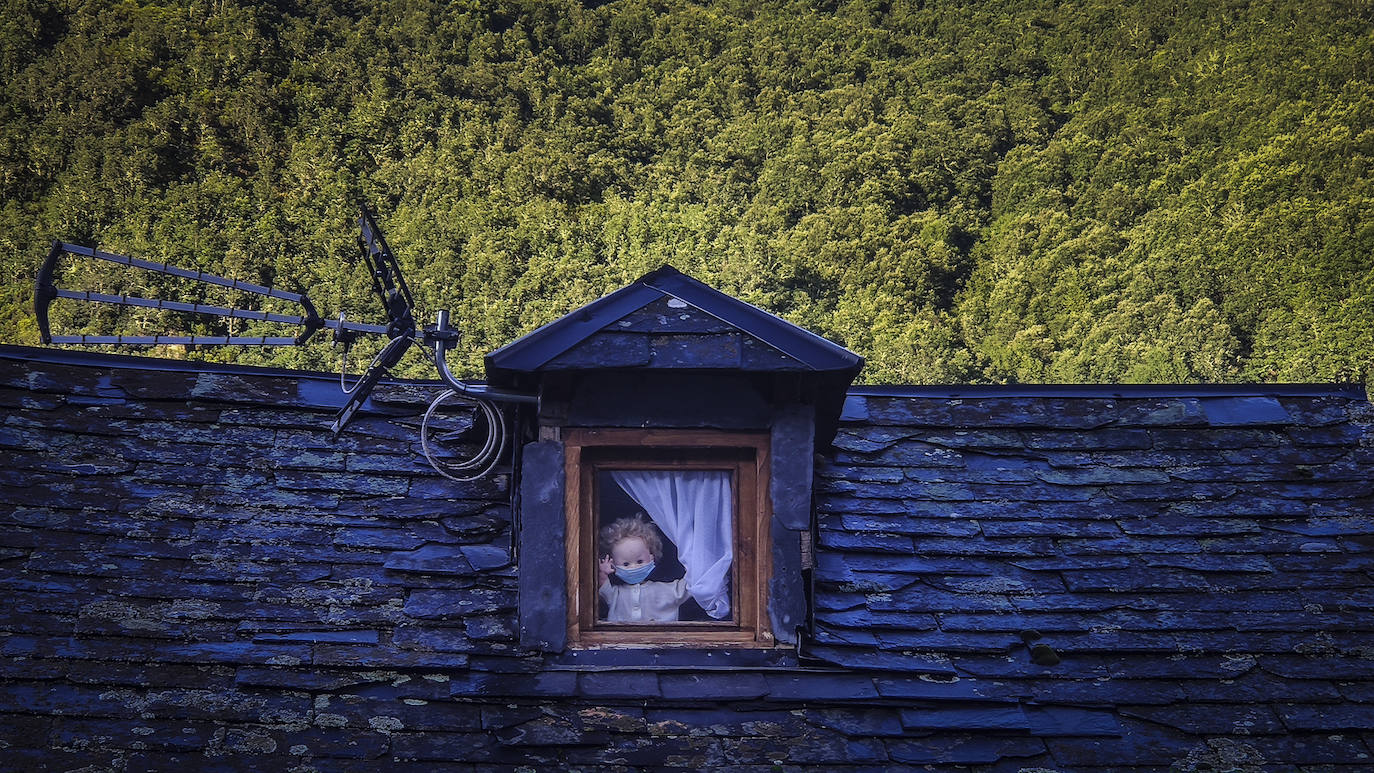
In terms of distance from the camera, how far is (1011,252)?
2006 centimetres

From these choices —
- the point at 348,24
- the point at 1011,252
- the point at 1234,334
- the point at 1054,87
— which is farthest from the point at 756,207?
the point at 348,24

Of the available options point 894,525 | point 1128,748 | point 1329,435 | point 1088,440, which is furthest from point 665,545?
point 1329,435

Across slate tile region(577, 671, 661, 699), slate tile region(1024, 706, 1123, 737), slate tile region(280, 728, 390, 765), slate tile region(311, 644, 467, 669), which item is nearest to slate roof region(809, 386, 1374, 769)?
slate tile region(1024, 706, 1123, 737)

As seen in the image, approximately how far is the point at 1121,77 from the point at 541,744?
69.2 feet

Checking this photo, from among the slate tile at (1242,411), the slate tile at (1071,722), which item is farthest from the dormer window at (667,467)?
the slate tile at (1242,411)

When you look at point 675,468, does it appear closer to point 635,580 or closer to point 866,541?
point 635,580

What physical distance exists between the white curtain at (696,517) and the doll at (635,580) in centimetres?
7

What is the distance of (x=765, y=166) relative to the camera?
22031 millimetres

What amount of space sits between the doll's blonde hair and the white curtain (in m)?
0.05

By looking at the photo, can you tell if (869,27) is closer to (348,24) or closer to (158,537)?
(348,24)

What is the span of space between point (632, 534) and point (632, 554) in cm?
9

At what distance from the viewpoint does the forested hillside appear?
758 inches

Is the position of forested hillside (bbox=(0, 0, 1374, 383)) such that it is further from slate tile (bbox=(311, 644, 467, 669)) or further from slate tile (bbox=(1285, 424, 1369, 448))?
slate tile (bbox=(311, 644, 467, 669))

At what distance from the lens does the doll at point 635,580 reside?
17.6 ft
